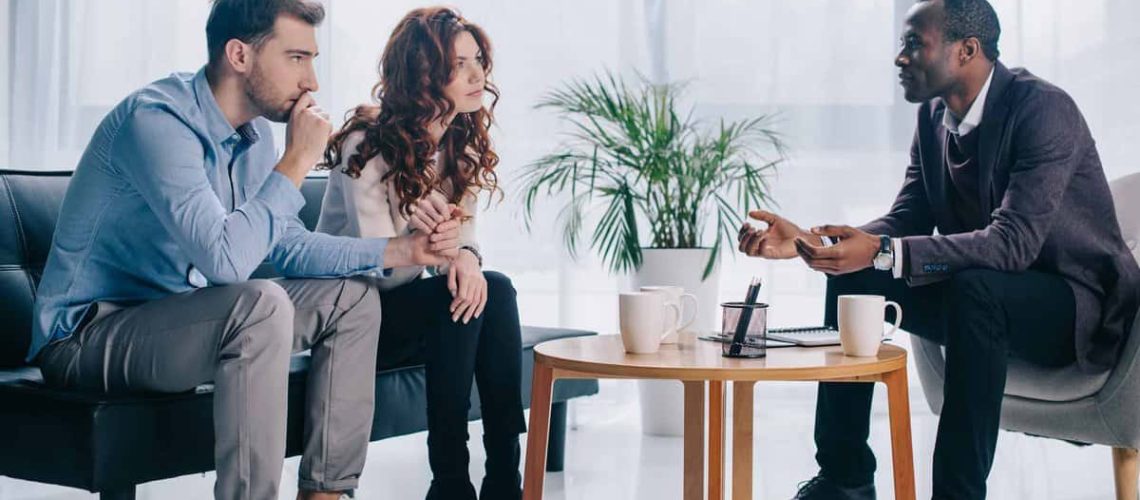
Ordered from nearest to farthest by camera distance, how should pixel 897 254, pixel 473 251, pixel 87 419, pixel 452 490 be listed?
pixel 87 419 → pixel 452 490 → pixel 897 254 → pixel 473 251

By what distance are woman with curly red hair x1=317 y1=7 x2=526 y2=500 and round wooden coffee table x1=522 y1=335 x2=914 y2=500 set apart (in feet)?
0.57

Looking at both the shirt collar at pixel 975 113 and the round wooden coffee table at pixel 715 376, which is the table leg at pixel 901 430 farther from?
the shirt collar at pixel 975 113

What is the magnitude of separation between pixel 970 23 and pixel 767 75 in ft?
5.13

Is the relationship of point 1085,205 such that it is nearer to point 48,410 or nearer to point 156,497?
point 48,410

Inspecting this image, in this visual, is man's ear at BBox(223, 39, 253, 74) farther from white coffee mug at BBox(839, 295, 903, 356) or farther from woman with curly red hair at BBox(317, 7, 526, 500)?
white coffee mug at BBox(839, 295, 903, 356)

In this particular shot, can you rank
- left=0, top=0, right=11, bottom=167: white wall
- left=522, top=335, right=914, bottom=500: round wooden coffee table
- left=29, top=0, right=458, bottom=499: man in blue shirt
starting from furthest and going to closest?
left=0, top=0, right=11, bottom=167: white wall < left=29, top=0, right=458, bottom=499: man in blue shirt < left=522, top=335, right=914, bottom=500: round wooden coffee table

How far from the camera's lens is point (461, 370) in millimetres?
1976

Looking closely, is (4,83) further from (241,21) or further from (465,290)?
(465,290)

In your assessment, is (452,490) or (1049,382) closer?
(452,490)

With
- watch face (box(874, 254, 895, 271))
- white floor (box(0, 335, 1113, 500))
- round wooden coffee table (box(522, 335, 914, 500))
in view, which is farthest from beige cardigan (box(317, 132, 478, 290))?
watch face (box(874, 254, 895, 271))

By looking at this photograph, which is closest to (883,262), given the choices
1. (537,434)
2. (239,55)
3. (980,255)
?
(980,255)

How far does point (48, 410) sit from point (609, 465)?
5.07 feet

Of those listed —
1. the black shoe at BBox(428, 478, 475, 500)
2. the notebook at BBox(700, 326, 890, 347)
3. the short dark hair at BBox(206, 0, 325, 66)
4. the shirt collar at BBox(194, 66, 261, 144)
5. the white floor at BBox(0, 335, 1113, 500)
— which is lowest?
the white floor at BBox(0, 335, 1113, 500)

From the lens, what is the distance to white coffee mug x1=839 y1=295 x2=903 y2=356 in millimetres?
1711
